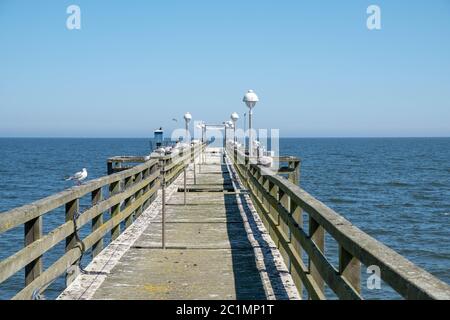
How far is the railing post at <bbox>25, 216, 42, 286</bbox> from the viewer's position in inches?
199

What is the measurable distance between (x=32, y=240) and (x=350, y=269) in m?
2.64

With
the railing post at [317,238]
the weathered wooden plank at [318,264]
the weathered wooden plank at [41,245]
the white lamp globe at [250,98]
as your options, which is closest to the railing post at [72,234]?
the weathered wooden plank at [41,245]

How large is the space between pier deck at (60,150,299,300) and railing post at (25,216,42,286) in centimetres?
88

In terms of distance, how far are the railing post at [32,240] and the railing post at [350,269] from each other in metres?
2.55

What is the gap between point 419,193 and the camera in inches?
1602

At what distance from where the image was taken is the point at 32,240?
5082mm

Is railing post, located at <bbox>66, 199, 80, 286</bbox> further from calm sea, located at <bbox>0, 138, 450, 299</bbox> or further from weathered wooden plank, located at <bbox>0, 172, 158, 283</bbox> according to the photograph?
calm sea, located at <bbox>0, 138, 450, 299</bbox>

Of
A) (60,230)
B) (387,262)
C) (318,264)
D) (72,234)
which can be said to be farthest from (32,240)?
(387,262)

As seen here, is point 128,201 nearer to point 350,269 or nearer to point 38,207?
point 38,207

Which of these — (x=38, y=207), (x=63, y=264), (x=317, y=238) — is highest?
(x=38, y=207)

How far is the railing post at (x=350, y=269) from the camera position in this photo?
4082 millimetres

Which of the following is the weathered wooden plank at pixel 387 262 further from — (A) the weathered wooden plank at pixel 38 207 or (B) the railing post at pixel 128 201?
(B) the railing post at pixel 128 201

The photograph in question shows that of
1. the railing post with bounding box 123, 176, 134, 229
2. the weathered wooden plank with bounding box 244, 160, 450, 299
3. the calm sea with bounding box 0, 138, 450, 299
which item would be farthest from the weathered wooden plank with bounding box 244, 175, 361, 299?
the calm sea with bounding box 0, 138, 450, 299
